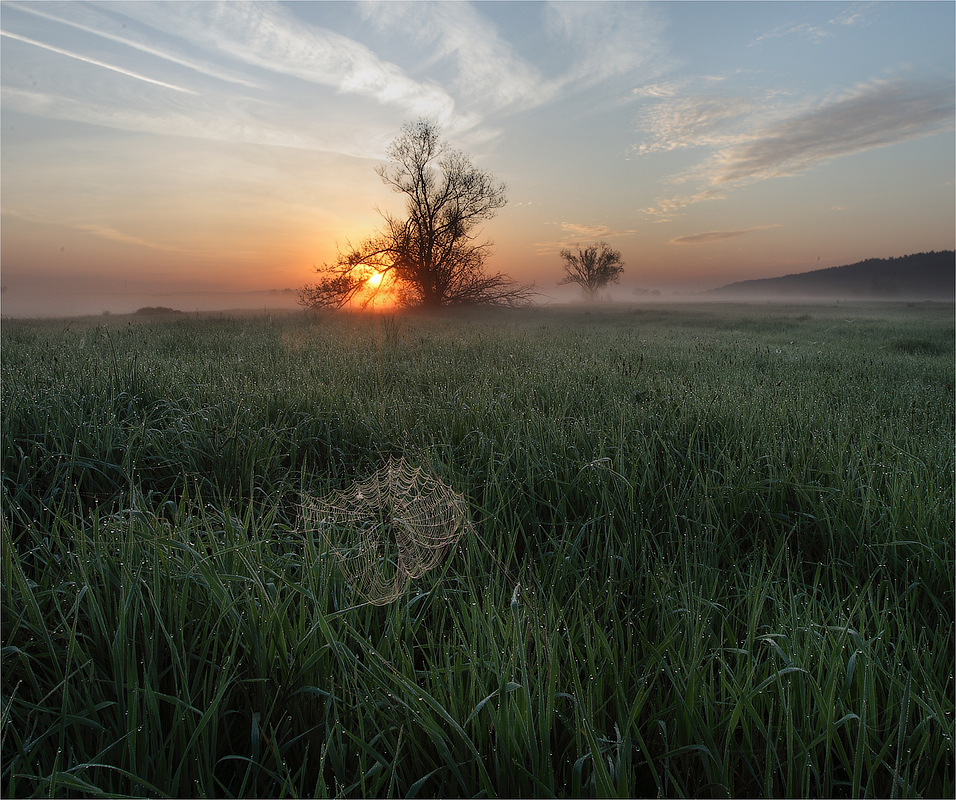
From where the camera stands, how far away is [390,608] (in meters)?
1.82

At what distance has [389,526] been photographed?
252 cm

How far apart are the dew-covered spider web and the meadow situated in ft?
0.27

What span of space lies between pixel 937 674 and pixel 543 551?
152 centimetres

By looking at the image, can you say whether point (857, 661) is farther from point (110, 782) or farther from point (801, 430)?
point (801, 430)

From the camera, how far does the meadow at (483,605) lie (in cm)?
135

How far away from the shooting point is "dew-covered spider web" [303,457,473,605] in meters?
2.06

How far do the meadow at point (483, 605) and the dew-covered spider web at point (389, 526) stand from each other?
0.08 meters

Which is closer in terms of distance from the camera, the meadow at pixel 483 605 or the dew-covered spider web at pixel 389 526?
the meadow at pixel 483 605

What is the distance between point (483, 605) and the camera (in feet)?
6.21

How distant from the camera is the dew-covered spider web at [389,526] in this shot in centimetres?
206

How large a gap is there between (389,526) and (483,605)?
2.61ft

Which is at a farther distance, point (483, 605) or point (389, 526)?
point (389, 526)

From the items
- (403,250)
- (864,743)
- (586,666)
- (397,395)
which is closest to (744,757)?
(864,743)

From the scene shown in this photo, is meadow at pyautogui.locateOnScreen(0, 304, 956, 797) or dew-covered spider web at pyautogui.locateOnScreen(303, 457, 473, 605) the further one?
dew-covered spider web at pyautogui.locateOnScreen(303, 457, 473, 605)
